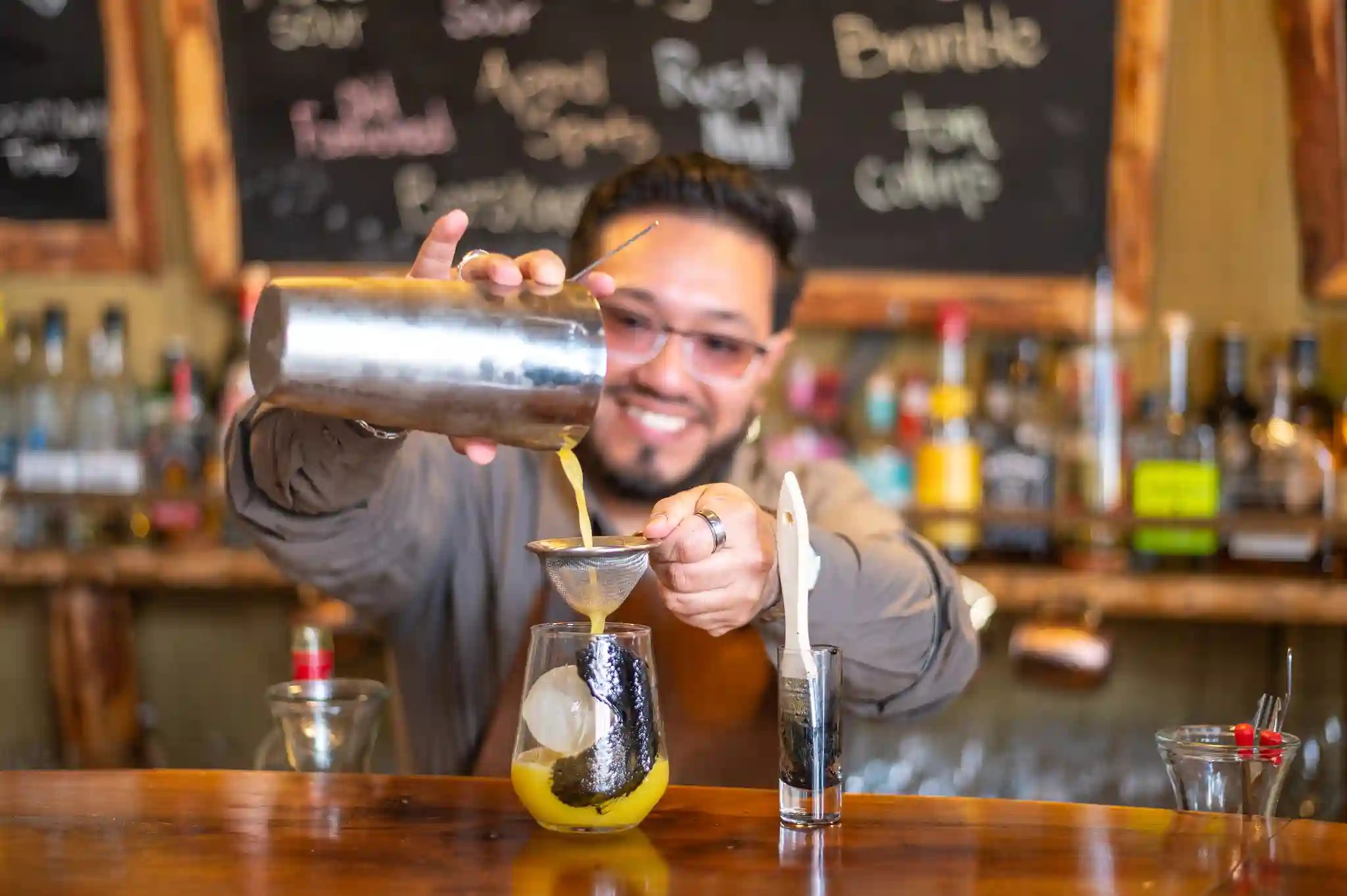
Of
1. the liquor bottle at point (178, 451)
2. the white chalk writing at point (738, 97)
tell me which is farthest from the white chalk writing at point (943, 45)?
the liquor bottle at point (178, 451)

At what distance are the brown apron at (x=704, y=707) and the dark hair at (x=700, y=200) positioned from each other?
42 centimetres

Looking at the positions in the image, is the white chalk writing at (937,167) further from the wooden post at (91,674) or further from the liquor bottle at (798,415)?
the wooden post at (91,674)

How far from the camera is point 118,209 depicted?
2840 millimetres

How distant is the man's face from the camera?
5.52 feet

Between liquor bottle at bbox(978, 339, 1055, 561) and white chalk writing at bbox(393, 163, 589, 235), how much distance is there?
32.5 inches

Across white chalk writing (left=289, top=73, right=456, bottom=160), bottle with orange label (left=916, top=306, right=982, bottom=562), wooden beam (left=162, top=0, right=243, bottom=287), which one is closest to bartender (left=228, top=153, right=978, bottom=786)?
bottle with orange label (left=916, top=306, right=982, bottom=562)

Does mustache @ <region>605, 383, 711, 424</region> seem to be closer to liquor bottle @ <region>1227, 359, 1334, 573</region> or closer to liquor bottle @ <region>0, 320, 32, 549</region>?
liquor bottle @ <region>1227, 359, 1334, 573</region>

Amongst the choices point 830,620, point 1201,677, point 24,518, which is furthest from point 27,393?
point 1201,677

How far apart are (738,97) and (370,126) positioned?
70 cm

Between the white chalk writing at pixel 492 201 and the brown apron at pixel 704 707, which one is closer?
the brown apron at pixel 704 707

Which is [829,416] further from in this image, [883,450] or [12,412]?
[12,412]

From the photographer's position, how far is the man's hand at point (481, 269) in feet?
3.60

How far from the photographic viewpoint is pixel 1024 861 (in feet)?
3.28

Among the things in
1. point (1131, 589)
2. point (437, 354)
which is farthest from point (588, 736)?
point (1131, 589)
